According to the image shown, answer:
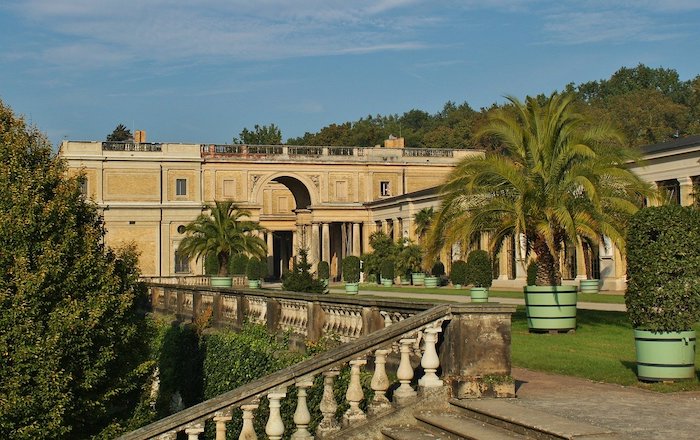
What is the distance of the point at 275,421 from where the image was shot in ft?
26.3

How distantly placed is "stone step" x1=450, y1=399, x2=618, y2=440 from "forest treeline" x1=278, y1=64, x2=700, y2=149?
62899mm

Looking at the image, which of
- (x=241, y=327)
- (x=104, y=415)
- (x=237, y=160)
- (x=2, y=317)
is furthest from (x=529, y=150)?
(x=237, y=160)

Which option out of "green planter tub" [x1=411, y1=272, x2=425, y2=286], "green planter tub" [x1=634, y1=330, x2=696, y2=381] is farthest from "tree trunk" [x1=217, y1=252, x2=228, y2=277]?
"green planter tub" [x1=634, y1=330, x2=696, y2=381]

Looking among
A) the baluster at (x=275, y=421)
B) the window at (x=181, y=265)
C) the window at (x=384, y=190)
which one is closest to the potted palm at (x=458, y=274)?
the window at (x=384, y=190)

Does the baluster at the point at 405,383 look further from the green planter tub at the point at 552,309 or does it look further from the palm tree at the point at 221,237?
the palm tree at the point at 221,237

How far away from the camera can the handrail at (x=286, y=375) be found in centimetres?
789

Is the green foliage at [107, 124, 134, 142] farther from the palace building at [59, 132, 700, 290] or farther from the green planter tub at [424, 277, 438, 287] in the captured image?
the green planter tub at [424, 277, 438, 287]

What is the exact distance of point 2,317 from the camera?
34.2ft

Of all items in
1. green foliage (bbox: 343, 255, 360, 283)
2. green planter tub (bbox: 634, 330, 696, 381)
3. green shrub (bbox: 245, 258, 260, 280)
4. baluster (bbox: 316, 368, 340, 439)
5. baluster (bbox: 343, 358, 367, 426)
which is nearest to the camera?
baluster (bbox: 316, 368, 340, 439)

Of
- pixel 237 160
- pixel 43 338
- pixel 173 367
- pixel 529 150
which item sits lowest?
pixel 173 367

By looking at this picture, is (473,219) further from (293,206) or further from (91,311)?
(293,206)

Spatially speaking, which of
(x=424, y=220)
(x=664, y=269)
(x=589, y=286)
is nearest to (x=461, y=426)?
(x=664, y=269)

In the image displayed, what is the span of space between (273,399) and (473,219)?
12201mm

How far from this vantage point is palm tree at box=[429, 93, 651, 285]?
63.9 feet
